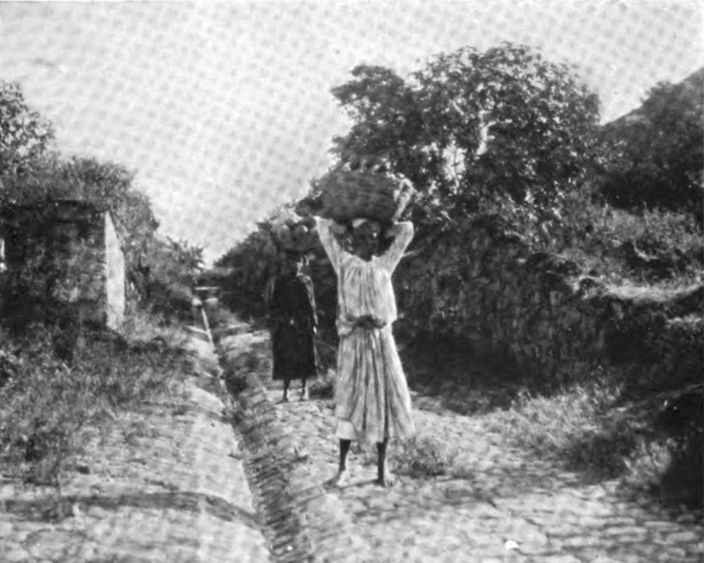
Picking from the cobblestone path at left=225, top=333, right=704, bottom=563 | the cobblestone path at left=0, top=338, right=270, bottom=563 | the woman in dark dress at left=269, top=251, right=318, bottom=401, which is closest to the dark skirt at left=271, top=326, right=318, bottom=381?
the woman in dark dress at left=269, top=251, right=318, bottom=401

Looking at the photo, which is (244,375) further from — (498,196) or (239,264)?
(239,264)

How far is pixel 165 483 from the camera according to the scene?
5.66m

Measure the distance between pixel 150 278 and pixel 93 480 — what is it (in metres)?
15.2

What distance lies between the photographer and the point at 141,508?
5027mm

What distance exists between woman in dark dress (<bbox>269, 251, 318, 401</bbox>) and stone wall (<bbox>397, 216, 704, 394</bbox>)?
3048 millimetres

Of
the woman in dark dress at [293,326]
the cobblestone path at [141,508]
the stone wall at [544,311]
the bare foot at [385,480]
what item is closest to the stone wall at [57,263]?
the woman in dark dress at [293,326]

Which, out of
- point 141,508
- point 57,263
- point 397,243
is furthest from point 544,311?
point 57,263

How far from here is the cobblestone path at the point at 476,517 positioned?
14.0 feet

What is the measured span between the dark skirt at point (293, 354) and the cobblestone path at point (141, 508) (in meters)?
2.47

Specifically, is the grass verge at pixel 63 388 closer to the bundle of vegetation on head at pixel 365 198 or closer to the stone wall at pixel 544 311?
the bundle of vegetation on head at pixel 365 198

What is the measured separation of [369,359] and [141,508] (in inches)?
76.8

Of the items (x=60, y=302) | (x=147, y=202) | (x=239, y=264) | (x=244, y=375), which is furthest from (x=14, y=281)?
(x=239, y=264)

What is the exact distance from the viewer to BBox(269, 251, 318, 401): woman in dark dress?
9.79 m

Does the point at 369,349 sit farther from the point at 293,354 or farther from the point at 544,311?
the point at 544,311
